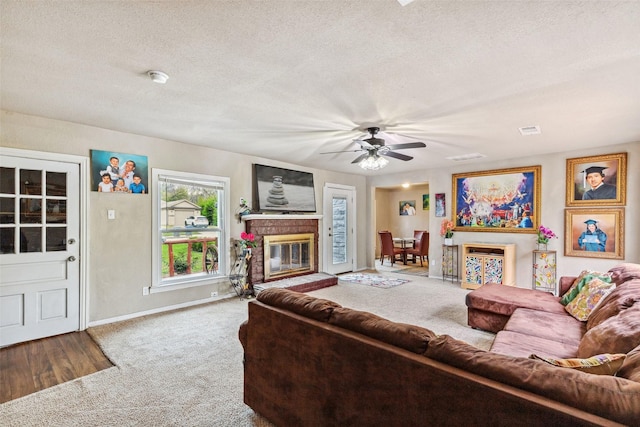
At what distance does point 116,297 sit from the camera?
3.79 metres

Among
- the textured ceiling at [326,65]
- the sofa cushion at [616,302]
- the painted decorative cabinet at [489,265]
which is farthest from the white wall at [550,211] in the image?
the sofa cushion at [616,302]

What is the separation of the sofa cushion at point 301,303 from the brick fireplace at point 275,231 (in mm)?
3216

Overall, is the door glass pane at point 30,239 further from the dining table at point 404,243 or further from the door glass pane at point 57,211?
the dining table at point 404,243

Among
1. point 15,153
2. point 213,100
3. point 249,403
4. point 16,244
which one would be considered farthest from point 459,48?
point 16,244

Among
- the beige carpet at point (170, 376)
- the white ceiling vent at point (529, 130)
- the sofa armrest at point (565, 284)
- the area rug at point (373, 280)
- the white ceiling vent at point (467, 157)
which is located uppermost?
the white ceiling vent at point (529, 130)

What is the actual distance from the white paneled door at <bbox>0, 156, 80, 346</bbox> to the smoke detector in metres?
1.99

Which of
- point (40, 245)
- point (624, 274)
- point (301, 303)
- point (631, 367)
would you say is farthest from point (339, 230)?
point (631, 367)

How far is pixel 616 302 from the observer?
2271mm

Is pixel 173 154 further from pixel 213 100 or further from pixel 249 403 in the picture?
pixel 249 403

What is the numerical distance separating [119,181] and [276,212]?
2.51m

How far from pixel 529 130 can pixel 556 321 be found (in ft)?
7.40

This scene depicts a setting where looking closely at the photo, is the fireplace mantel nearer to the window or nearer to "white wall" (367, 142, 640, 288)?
the window

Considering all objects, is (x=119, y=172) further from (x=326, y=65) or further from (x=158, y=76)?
(x=326, y=65)

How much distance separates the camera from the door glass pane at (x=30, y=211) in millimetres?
3195
